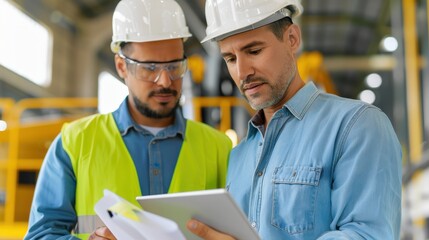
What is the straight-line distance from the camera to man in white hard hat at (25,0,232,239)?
10.5 ft

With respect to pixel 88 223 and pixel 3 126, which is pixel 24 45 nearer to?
pixel 3 126

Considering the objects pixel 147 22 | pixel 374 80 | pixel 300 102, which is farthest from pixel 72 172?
pixel 374 80

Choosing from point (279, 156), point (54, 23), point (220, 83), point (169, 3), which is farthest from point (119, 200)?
point (54, 23)

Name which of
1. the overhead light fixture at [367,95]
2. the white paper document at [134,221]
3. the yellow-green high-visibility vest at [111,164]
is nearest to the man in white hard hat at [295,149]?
the white paper document at [134,221]

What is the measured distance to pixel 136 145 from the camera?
340cm

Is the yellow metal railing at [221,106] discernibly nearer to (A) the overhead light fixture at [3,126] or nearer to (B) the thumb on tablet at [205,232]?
(A) the overhead light fixture at [3,126]

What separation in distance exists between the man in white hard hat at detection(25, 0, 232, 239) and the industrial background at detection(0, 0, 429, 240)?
278 centimetres

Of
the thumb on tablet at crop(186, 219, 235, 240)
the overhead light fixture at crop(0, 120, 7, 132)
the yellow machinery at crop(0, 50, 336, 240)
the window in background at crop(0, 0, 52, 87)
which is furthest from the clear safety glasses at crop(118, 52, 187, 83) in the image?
the window in background at crop(0, 0, 52, 87)

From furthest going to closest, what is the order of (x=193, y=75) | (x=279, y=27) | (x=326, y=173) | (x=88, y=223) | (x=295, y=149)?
(x=193, y=75) → (x=88, y=223) → (x=279, y=27) → (x=295, y=149) → (x=326, y=173)

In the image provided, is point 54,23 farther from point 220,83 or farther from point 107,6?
point 220,83

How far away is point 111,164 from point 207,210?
1307 millimetres

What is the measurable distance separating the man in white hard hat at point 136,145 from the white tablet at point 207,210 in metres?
1.00

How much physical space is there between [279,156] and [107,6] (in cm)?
1579

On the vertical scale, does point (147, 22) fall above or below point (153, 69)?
above
